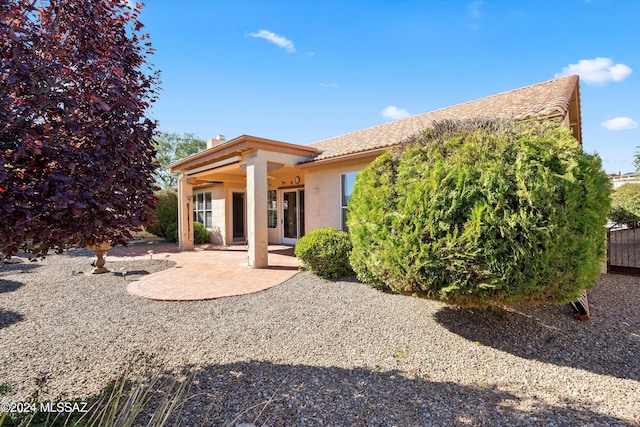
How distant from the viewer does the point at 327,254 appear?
8.59 meters

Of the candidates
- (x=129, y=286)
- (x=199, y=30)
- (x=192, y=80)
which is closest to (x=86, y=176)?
(x=129, y=286)

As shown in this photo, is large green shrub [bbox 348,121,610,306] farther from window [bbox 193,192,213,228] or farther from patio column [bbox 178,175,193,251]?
window [bbox 193,192,213,228]

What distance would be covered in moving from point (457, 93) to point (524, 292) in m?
12.8

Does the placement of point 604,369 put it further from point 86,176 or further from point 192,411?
point 86,176

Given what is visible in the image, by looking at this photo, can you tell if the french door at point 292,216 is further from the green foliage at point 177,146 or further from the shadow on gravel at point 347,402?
the green foliage at point 177,146

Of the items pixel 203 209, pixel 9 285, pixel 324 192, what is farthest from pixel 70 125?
pixel 203 209

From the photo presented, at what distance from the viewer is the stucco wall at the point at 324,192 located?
1069 cm

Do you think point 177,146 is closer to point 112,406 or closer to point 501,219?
point 112,406

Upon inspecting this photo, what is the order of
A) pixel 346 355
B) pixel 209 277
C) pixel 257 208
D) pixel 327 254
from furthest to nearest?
pixel 257 208
pixel 209 277
pixel 327 254
pixel 346 355

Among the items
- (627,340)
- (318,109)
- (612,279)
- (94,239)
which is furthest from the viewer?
(318,109)

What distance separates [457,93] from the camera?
14305 mm

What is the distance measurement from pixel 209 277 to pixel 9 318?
14.1 ft

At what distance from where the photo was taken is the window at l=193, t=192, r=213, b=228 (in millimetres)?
19297

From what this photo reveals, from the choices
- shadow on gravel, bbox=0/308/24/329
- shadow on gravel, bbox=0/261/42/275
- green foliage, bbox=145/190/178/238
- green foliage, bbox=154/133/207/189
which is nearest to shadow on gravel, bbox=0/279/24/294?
shadow on gravel, bbox=0/261/42/275
